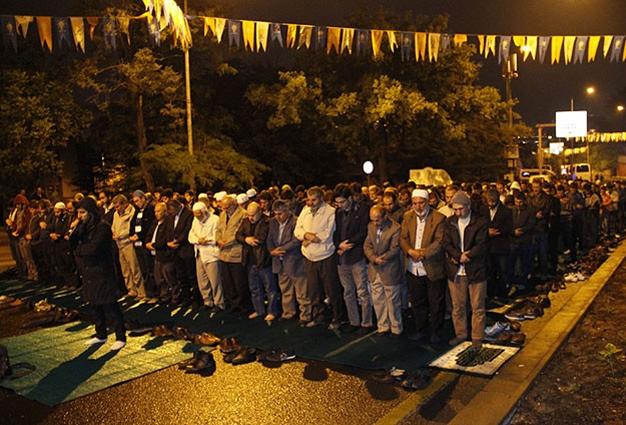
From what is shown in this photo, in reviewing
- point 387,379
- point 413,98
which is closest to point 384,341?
point 387,379

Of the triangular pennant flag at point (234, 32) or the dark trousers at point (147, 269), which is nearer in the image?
the dark trousers at point (147, 269)

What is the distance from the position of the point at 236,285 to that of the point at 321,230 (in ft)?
6.34

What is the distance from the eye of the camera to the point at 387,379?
226 inches

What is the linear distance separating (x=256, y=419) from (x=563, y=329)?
13.9ft

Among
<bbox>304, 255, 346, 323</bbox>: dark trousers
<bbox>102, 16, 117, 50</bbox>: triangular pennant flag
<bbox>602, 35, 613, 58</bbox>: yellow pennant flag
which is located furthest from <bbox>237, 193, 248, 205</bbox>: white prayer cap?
<bbox>602, 35, 613, 58</bbox>: yellow pennant flag

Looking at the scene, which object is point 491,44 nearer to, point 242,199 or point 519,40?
point 519,40

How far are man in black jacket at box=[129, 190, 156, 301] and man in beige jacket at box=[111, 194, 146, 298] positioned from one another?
106mm

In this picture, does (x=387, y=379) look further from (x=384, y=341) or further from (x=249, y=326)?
(x=249, y=326)

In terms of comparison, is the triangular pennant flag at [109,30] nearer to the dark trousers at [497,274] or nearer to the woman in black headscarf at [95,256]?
the woman in black headscarf at [95,256]

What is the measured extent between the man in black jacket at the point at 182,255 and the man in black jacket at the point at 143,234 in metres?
0.67

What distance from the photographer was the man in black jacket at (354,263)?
25.2 feet

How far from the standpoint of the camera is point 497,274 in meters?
9.55

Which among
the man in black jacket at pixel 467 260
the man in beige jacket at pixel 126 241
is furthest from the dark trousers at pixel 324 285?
the man in beige jacket at pixel 126 241

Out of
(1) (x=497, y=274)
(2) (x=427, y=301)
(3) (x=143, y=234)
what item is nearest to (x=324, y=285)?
(2) (x=427, y=301)
